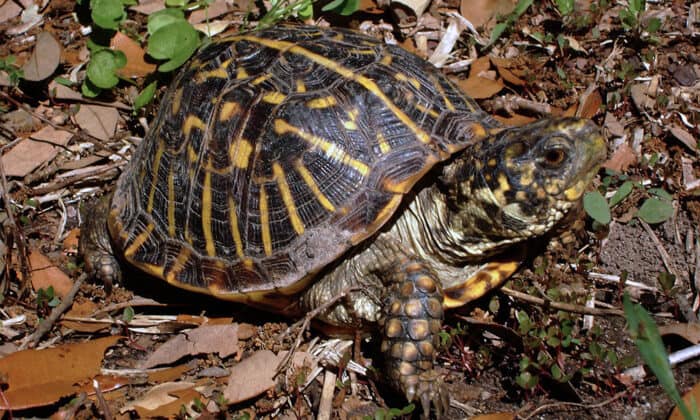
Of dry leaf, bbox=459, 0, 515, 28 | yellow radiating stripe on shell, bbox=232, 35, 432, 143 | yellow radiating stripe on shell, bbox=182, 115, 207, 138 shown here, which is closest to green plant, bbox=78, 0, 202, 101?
yellow radiating stripe on shell, bbox=182, 115, 207, 138

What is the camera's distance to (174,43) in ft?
13.0

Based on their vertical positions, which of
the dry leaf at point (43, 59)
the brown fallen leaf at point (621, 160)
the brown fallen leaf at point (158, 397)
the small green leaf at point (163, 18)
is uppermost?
the small green leaf at point (163, 18)

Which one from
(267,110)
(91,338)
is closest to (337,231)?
(267,110)

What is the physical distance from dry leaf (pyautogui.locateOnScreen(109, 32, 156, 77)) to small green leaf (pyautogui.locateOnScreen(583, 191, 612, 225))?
2.61 meters

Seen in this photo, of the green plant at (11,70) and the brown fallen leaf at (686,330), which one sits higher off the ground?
the green plant at (11,70)

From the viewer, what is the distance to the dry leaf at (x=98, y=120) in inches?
165

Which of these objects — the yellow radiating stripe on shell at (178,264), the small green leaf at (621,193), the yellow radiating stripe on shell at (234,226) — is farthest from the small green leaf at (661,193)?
the yellow radiating stripe on shell at (178,264)

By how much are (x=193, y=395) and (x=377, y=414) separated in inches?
32.7

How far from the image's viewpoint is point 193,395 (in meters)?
3.06

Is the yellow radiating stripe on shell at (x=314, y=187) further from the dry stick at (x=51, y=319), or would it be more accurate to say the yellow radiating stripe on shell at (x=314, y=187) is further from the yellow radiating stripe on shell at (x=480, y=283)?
the dry stick at (x=51, y=319)

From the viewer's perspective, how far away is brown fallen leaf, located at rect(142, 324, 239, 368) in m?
3.25

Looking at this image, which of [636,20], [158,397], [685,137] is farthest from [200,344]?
[636,20]

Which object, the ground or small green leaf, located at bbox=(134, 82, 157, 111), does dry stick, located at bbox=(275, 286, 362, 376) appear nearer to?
the ground

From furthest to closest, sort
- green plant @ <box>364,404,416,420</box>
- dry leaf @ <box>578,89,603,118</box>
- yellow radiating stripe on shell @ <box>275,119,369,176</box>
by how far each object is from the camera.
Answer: dry leaf @ <box>578,89,603,118</box>, yellow radiating stripe on shell @ <box>275,119,369,176</box>, green plant @ <box>364,404,416,420</box>
